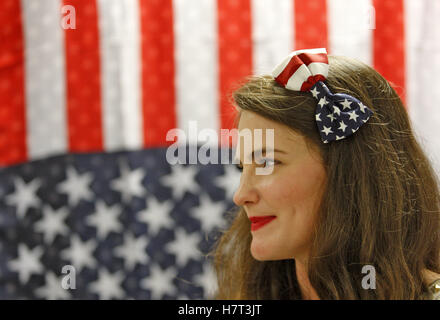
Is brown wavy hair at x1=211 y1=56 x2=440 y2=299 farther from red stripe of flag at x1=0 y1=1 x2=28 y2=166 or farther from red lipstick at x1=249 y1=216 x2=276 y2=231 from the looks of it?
red stripe of flag at x1=0 y1=1 x2=28 y2=166

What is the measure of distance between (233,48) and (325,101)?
988 mm

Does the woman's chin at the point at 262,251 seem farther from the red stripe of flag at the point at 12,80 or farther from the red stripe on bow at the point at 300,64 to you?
the red stripe of flag at the point at 12,80

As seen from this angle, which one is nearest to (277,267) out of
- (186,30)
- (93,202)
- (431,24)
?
(93,202)

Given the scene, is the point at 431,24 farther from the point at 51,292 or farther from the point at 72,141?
the point at 51,292

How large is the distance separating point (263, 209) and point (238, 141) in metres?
0.17

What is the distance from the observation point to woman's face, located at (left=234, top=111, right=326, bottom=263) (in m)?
1.08

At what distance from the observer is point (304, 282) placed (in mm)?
1224

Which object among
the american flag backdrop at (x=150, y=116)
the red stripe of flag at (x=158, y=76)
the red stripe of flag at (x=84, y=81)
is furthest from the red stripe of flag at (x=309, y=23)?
the red stripe of flag at (x=84, y=81)

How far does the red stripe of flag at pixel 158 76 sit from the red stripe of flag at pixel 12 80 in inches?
20.0

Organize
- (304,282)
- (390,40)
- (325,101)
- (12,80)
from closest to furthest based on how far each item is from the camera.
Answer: (325,101), (304,282), (390,40), (12,80)

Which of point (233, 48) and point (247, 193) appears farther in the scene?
point (233, 48)

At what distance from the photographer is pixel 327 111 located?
105 cm

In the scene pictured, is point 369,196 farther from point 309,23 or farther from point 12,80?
point 12,80

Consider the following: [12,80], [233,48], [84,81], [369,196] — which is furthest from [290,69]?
[12,80]
